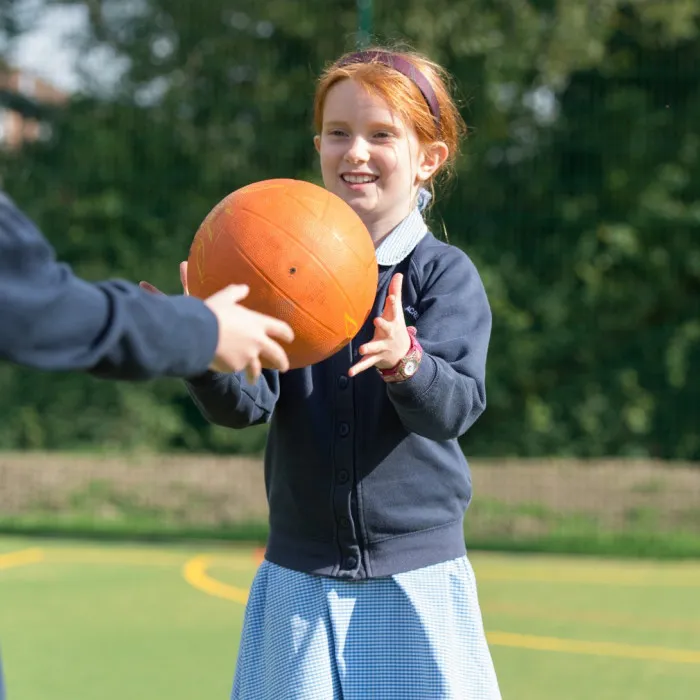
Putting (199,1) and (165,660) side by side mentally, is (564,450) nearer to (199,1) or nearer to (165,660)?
(199,1)

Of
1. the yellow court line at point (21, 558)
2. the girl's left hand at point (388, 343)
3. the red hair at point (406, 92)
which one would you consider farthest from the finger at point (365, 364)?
the yellow court line at point (21, 558)

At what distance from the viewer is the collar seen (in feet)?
9.70

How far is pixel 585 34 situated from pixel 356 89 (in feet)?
36.7

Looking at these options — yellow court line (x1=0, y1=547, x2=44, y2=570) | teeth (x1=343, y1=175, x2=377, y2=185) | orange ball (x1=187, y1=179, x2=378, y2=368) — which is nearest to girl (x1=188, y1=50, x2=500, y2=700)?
teeth (x1=343, y1=175, x2=377, y2=185)

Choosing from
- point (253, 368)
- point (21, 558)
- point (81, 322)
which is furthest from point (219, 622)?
point (81, 322)

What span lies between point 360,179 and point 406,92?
0.23 metres

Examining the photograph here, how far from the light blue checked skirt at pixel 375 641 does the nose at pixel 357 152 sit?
930 millimetres

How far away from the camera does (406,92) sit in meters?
3.00

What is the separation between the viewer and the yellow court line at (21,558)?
8.47 meters

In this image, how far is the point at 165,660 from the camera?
Result: 18.4ft

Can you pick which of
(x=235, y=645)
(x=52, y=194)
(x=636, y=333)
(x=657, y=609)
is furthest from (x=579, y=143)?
(x=235, y=645)

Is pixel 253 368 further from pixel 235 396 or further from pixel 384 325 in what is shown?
pixel 235 396

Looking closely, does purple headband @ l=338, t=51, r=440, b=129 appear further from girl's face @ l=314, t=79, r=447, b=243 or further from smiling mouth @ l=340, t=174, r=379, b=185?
smiling mouth @ l=340, t=174, r=379, b=185

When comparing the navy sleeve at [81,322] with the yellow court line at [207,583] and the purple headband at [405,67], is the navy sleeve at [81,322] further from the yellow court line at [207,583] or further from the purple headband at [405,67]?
the yellow court line at [207,583]
